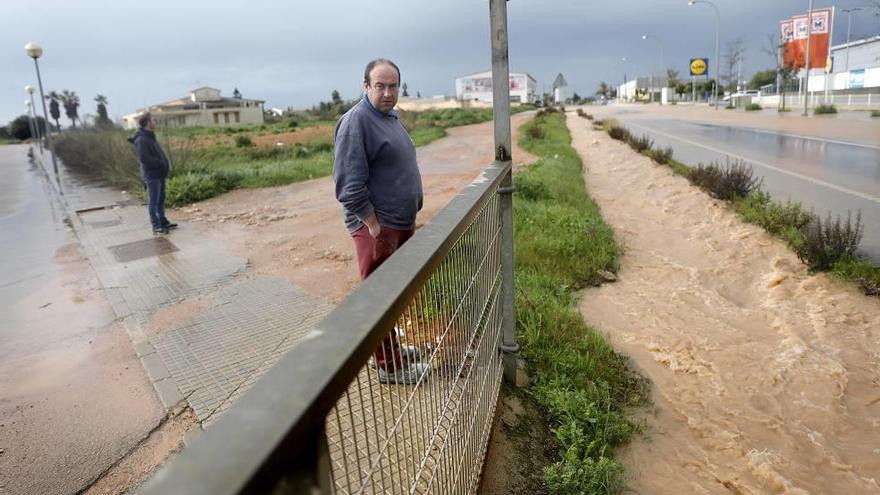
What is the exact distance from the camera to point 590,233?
26.2ft

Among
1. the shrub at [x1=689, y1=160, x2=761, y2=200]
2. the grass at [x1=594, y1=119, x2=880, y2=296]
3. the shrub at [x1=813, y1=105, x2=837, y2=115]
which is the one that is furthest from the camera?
the shrub at [x1=813, y1=105, x2=837, y2=115]

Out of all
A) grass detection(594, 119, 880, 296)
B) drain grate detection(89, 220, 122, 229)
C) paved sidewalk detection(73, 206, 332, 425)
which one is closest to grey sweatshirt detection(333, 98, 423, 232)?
paved sidewalk detection(73, 206, 332, 425)

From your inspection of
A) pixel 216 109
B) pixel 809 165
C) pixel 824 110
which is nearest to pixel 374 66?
pixel 809 165

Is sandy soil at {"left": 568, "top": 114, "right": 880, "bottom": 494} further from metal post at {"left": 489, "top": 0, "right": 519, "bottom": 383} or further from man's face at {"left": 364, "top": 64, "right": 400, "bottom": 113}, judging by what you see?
man's face at {"left": 364, "top": 64, "right": 400, "bottom": 113}

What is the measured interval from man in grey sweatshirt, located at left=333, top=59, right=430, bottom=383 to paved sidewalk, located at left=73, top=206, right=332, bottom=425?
1258 millimetres

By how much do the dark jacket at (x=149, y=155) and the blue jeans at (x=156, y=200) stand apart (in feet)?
0.30

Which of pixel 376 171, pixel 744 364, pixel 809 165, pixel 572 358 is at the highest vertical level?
pixel 376 171

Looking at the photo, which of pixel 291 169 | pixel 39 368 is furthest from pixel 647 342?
pixel 291 169

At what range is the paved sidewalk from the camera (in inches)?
158

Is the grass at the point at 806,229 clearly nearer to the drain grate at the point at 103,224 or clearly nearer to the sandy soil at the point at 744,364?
the sandy soil at the point at 744,364

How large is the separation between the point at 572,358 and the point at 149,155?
24.0ft

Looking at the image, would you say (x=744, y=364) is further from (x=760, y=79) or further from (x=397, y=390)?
(x=760, y=79)

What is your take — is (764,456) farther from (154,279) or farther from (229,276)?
(154,279)

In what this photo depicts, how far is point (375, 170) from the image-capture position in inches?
136
